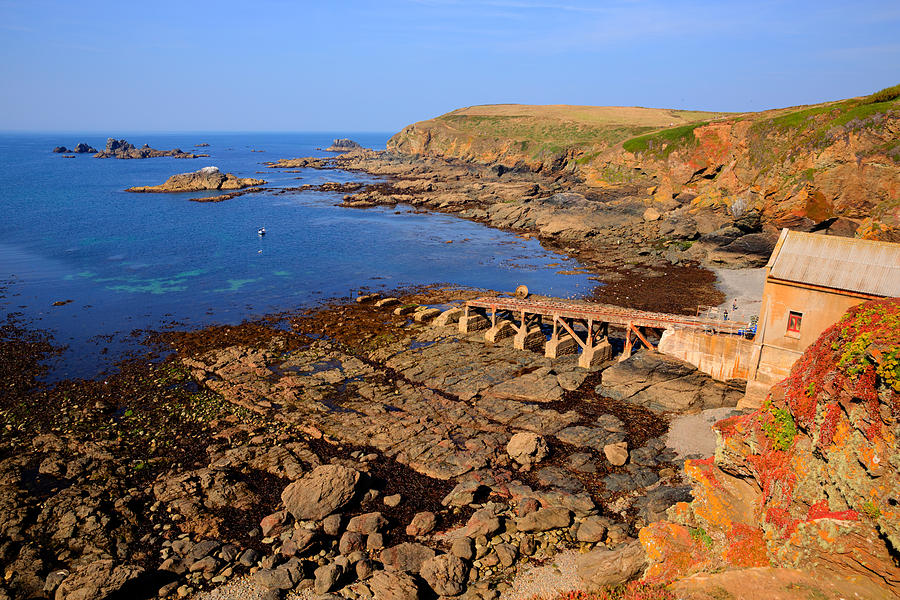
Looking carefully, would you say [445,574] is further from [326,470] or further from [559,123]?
[559,123]

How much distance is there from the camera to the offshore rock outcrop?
10.0m

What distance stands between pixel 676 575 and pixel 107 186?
470 feet

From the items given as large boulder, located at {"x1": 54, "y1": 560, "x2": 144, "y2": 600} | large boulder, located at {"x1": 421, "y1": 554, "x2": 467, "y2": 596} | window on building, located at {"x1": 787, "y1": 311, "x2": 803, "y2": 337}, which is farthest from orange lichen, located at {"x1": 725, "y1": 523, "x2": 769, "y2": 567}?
large boulder, located at {"x1": 54, "y1": 560, "x2": 144, "y2": 600}

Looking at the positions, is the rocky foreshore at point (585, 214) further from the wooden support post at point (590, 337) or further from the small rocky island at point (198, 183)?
the small rocky island at point (198, 183)

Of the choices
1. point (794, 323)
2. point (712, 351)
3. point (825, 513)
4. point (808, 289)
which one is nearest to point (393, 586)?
point (825, 513)

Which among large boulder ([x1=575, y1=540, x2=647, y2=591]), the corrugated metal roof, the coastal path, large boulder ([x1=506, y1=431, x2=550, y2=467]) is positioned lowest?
large boulder ([x1=506, y1=431, x2=550, y2=467])

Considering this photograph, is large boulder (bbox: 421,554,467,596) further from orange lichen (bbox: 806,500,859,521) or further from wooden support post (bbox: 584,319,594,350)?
wooden support post (bbox: 584,319,594,350)

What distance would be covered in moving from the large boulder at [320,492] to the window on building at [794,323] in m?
20.7

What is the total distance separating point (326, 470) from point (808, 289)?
2249cm

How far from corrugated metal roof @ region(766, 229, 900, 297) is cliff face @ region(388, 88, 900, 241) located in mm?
23143

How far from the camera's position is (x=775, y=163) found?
64.2 meters

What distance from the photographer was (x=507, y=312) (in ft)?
131

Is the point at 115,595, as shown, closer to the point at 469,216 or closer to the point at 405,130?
the point at 469,216

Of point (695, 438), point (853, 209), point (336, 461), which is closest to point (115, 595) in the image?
point (336, 461)
